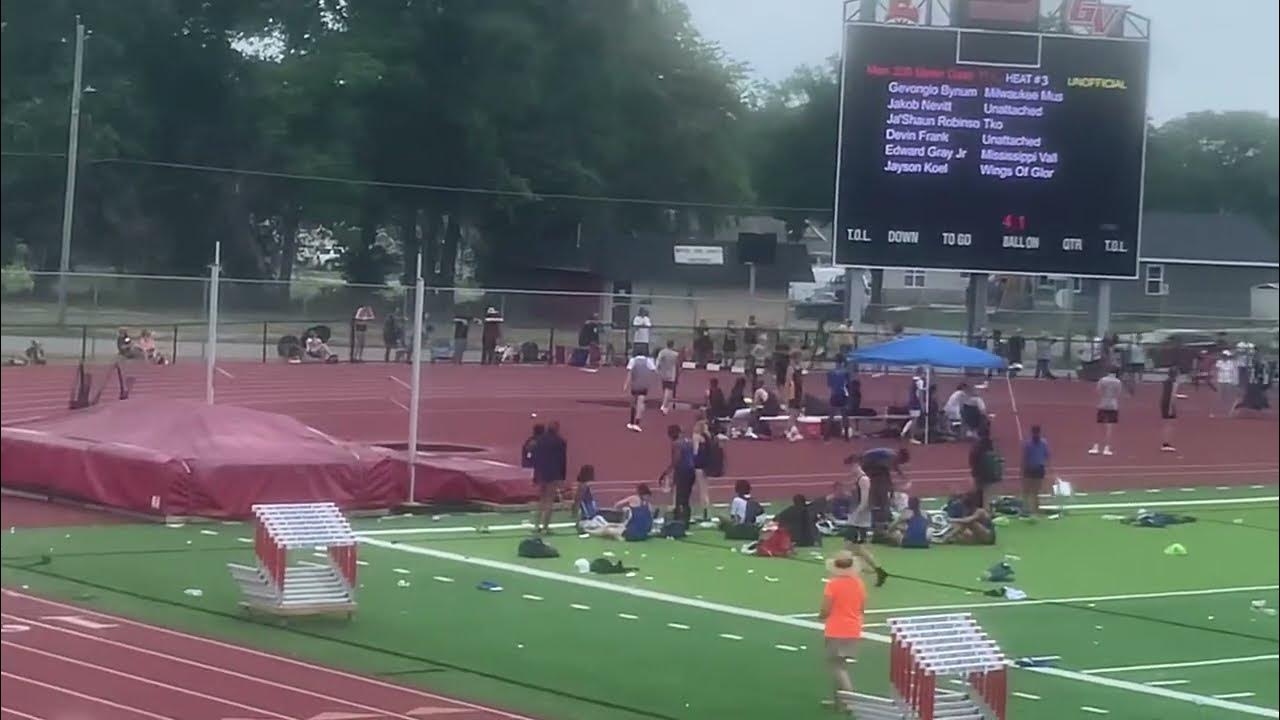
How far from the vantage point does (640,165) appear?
9.84 metres

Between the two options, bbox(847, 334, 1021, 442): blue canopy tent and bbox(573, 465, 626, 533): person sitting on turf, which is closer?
bbox(847, 334, 1021, 442): blue canopy tent

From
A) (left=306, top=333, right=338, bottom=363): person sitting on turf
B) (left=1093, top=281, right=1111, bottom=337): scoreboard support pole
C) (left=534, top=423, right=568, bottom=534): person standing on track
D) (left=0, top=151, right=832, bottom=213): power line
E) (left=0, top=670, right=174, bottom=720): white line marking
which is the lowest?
(left=0, top=670, right=174, bottom=720): white line marking

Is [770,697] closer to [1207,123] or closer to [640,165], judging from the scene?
[640,165]

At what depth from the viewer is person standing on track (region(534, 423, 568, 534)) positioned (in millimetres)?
14938

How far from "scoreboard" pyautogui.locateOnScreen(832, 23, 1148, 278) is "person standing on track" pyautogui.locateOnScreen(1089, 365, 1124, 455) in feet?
17.4

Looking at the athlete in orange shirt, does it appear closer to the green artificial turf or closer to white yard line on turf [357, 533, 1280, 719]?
the green artificial turf

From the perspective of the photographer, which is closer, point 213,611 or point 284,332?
point 284,332

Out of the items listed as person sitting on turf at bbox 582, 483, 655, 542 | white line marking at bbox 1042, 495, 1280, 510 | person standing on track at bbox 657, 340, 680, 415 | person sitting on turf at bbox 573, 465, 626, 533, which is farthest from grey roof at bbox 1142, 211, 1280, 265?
white line marking at bbox 1042, 495, 1280, 510

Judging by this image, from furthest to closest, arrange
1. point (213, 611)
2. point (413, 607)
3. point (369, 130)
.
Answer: point (413, 607) < point (213, 611) < point (369, 130)

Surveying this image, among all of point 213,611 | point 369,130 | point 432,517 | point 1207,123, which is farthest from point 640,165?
point 432,517

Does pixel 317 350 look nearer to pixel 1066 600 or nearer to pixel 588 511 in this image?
pixel 588 511

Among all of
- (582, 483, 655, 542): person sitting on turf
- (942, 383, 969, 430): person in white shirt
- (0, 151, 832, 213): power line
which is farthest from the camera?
(582, 483, 655, 542): person sitting on turf

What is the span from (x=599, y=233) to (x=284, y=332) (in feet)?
6.36

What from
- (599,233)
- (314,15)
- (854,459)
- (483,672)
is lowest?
(483,672)
